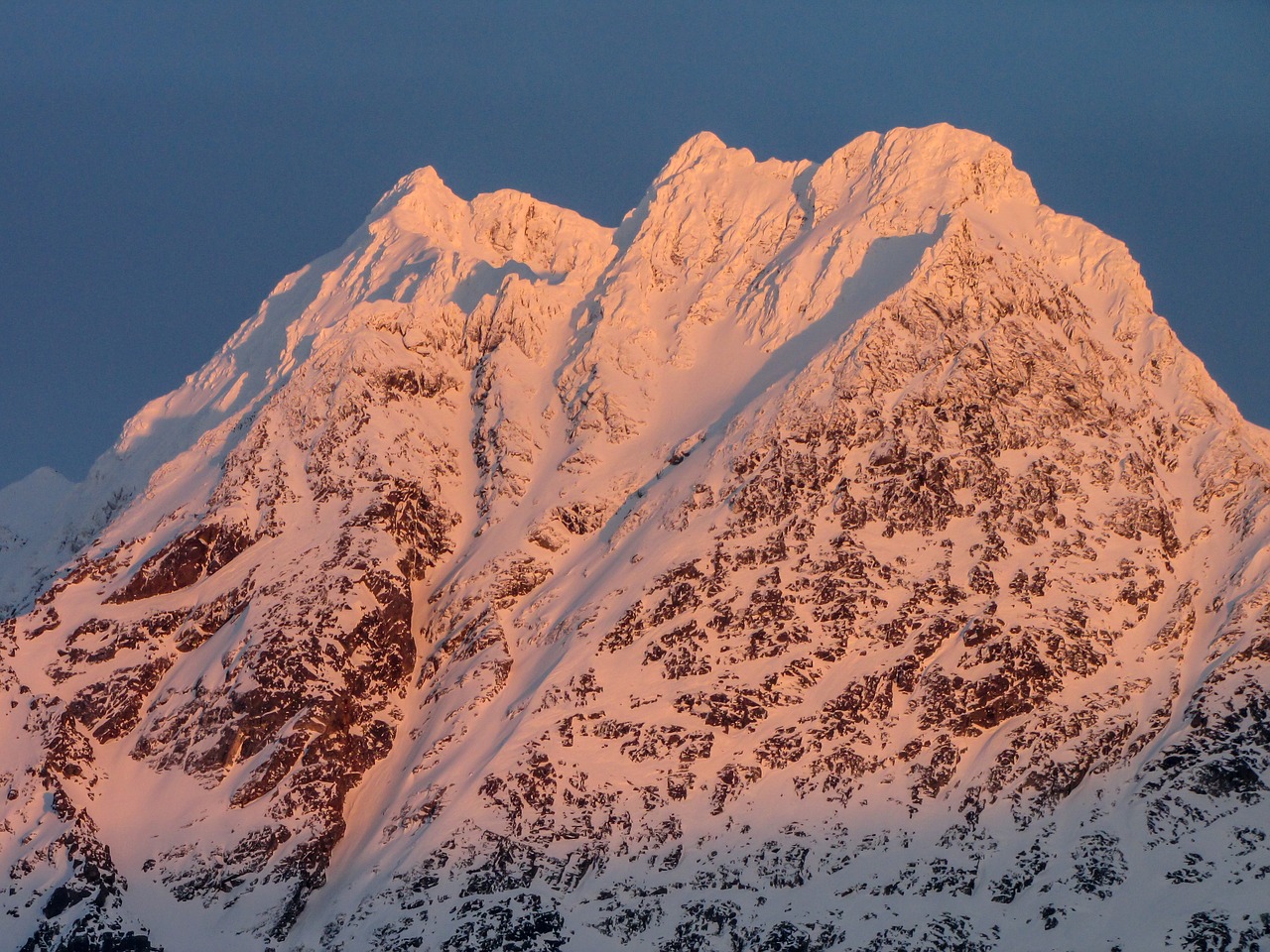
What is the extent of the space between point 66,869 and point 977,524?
84.4 m

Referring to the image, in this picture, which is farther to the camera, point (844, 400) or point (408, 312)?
point (408, 312)

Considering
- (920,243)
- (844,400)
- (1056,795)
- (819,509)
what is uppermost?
(920,243)

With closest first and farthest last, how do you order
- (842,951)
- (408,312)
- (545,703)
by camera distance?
(842,951), (545,703), (408,312)

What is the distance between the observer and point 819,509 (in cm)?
16125

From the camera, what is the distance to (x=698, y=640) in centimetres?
15300

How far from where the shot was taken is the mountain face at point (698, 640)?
135375 mm

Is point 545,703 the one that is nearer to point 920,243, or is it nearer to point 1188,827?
point 1188,827

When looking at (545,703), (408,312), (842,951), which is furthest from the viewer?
(408,312)

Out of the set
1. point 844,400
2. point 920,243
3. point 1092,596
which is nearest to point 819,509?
point 844,400

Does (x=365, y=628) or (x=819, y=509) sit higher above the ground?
(x=819, y=509)

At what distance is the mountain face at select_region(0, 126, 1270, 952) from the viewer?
13538 centimetres

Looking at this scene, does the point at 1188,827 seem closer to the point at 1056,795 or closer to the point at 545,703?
the point at 1056,795

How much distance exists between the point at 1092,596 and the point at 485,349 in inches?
2936

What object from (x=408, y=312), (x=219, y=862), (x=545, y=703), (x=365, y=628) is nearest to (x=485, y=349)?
(x=408, y=312)
